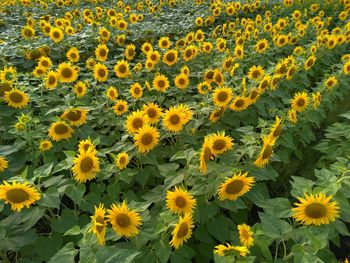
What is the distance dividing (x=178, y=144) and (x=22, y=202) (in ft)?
5.56

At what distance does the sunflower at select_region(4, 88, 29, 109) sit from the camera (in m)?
3.71

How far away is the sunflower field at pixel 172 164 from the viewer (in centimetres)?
211

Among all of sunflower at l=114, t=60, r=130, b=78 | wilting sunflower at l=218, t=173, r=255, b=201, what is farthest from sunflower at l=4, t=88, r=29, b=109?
wilting sunflower at l=218, t=173, r=255, b=201

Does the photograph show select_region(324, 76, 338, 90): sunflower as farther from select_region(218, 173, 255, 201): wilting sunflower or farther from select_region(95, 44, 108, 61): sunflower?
select_region(95, 44, 108, 61): sunflower

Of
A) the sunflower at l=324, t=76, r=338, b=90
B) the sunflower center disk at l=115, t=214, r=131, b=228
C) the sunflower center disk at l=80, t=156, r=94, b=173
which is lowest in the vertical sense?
the sunflower at l=324, t=76, r=338, b=90

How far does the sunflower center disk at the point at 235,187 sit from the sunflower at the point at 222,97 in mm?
1558

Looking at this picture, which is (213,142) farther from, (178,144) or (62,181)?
(62,181)

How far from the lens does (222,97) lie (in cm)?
383

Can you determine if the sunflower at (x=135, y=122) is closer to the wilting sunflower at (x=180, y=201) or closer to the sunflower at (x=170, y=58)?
the wilting sunflower at (x=180, y=201)

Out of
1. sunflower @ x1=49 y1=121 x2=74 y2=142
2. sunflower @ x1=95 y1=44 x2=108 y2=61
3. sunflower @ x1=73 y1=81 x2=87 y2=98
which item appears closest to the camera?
sunflower @ x1=49 y1=121 x2=74 y2=142

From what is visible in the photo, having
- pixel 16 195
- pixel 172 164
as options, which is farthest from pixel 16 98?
pixel 172 164

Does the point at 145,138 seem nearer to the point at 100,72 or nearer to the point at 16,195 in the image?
the point at 16,195

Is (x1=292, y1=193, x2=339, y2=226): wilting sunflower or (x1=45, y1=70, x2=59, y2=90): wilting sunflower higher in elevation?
(x1=292, y1=193, x2=339, y2=226): wilting sunflower

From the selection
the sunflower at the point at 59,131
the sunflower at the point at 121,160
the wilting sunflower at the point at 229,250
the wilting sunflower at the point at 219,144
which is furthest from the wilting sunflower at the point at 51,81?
the wilting sunflower at the point at 229,250
